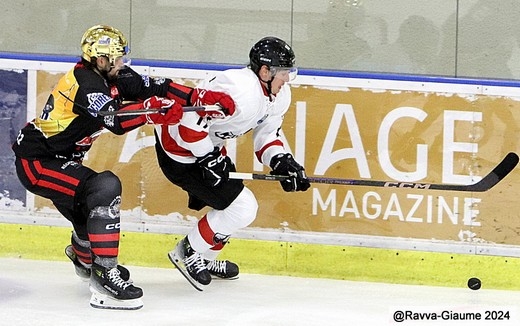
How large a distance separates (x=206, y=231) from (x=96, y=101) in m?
0.74

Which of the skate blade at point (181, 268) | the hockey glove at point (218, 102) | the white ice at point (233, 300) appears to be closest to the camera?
the white ice at point (233, 300)

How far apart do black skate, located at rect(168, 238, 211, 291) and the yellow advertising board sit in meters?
0.33

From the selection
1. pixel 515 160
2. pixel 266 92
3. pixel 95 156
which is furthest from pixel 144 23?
pixel 515 160

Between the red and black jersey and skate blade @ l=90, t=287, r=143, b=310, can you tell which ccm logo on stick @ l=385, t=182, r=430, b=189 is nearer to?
the red and black jersey

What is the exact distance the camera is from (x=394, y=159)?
15.3 ft

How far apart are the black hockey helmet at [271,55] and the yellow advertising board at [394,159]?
0.42m

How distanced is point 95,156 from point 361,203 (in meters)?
1.14

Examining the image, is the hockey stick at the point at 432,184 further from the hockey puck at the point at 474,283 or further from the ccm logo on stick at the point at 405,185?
the hockey puck at the point at 474,283

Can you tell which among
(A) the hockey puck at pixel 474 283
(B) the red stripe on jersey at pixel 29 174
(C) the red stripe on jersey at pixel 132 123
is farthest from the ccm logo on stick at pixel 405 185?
(B) the red stripe on jersey at pixel 29 174

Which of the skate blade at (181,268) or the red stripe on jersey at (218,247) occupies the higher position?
the red stripe on jersey at (218,247)

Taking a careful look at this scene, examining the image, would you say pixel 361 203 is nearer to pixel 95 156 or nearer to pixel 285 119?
pixel 285 119

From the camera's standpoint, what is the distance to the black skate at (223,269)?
4637 millimetres

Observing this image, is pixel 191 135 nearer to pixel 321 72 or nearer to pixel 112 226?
pixel 112 226

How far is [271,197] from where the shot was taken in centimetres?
477
